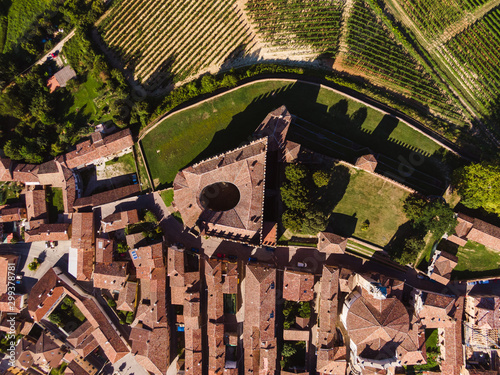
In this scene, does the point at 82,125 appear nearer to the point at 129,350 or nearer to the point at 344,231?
the point at 129,350

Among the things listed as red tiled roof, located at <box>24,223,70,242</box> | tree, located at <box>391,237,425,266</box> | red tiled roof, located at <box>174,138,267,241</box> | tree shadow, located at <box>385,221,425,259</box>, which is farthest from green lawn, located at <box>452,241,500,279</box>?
red tiled roof, located at <box>24,223,70,242</box>

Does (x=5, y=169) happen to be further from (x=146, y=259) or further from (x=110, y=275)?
(x=146, y=259)

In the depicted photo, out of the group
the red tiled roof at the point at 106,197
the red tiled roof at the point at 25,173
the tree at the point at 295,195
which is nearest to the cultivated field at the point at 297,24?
the tree at the point at 295,195

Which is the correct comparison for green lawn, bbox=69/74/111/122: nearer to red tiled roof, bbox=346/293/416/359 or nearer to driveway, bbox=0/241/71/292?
driveway, bbox=0/241/71/292

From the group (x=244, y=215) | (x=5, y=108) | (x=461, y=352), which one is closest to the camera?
(x=244, y=215)

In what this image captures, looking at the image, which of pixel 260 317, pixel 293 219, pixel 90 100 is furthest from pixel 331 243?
pixel 90 100

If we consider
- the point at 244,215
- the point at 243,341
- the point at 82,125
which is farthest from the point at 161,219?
the point at 243,341
